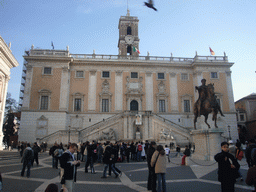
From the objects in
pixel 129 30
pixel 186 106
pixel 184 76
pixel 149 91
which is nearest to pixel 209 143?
pixel 149 91

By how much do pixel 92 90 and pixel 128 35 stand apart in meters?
18.8

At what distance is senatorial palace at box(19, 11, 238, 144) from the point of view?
105 ft

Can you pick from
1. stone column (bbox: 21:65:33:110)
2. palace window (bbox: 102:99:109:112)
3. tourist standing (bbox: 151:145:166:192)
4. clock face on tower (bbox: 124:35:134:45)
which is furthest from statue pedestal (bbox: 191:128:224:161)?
clock face on tower (bbox: 124:35:134:45)

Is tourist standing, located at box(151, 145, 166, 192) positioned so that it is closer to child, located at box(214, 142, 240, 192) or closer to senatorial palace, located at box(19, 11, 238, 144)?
child, located at box(214, 142, 240, 192)

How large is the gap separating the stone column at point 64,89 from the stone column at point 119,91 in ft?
25.8

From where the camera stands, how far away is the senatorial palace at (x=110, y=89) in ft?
105

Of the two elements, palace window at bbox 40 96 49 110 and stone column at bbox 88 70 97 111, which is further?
stone column at bbox 88 70 97 111

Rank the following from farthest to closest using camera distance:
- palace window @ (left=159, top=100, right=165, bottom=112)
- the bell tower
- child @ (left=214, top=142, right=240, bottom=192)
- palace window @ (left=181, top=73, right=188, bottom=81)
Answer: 1. the bell tower
2. palace window @ (left=181, top=73, right=188, bottom=81)
3. palace window @ (left=159, top=100, right=165, bottom=112)
4. child @ (left=214, top=142, right=240, bottom=192)

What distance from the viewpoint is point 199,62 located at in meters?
35.6

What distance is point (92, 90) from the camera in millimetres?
34406

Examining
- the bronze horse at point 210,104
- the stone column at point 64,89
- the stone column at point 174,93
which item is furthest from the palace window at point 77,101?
the bronze horse at point 210,104

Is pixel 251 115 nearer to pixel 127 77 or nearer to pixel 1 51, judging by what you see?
pixel 127 77

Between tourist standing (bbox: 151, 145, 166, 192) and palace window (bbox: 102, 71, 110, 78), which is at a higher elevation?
palace window (bbox: 102, 71, 110, 78)

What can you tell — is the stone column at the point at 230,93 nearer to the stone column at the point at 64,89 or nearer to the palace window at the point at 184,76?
the palace window at the point at 184,76
